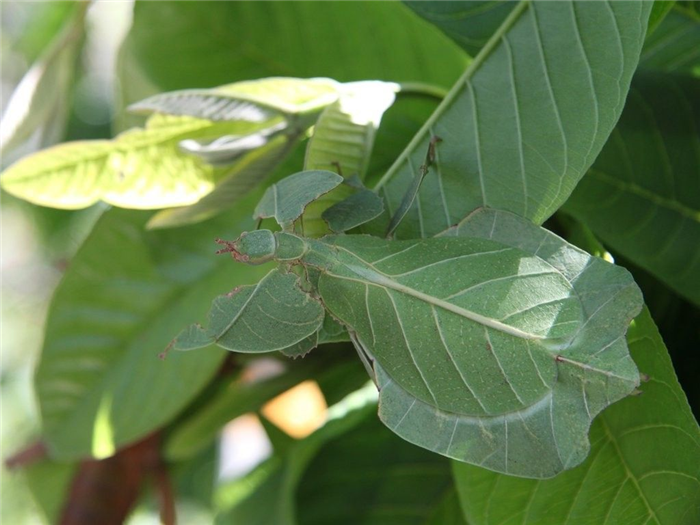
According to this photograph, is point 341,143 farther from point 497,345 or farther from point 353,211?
point 497,345

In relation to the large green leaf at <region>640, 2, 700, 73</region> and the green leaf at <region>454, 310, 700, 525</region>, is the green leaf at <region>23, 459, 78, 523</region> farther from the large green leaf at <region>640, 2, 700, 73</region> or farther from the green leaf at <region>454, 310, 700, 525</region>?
the large green leaf at <region>640, 2, 700, 73</region>

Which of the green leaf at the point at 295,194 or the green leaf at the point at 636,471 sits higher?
the green leaf at the point at 295,194

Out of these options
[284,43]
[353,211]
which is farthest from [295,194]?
[284,43]

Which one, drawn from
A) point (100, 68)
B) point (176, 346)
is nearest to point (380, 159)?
point (176, 346)

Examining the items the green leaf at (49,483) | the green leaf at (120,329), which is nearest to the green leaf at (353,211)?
the green leaf at (120,329)

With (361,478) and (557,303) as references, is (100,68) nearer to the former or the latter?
(361,478)

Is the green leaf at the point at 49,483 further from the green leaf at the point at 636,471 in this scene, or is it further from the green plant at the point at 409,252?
the green leaf at the point at 636,471
